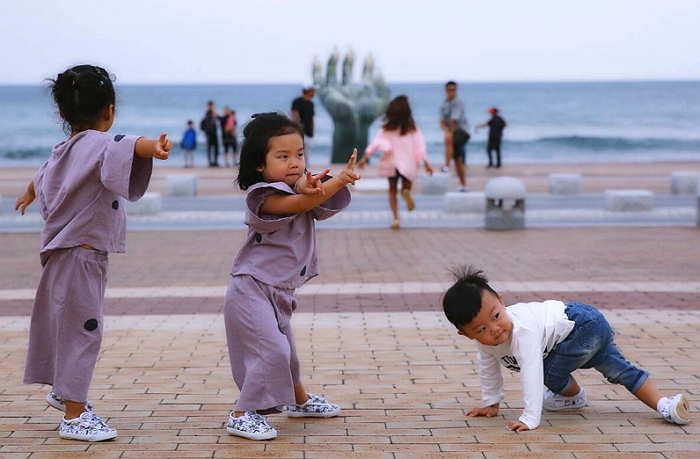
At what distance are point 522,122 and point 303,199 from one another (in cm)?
7099

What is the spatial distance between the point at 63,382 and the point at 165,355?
1803 mm

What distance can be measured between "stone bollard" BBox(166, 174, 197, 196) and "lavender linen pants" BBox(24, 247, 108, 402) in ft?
45.1

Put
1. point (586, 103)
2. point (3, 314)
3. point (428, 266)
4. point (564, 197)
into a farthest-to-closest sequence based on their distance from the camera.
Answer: point (586, 103), point (564, 197), point (428, 266), point (3, 314)

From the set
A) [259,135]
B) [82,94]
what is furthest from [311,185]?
[82,94]

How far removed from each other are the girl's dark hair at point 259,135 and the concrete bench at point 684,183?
1476 cm

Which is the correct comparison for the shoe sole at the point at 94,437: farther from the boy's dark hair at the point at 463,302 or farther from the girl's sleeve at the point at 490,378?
the girl's sleeve at the point at 490,378

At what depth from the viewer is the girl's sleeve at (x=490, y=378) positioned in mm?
4676

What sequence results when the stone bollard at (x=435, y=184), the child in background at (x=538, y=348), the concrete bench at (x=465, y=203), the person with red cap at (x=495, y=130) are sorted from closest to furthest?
the child in background at (x=538, y=348), the concrete bench at (x=465, y=203), the stone bollard at (x=435, y=184), the person with red cap at (x=495, y=130)

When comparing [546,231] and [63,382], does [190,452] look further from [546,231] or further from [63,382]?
[546,231]

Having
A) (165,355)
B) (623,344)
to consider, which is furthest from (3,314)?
(623,344)

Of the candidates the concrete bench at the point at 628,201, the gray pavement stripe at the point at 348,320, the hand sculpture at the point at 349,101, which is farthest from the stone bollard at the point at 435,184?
the gray pavement stripe at the point at 348,320

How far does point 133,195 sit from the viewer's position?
14.3 ft

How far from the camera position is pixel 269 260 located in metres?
4.52

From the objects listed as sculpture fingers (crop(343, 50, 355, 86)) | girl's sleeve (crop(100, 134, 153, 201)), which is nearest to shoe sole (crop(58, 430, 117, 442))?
girl's sleeve (crop(100, 134, 153, 201))
